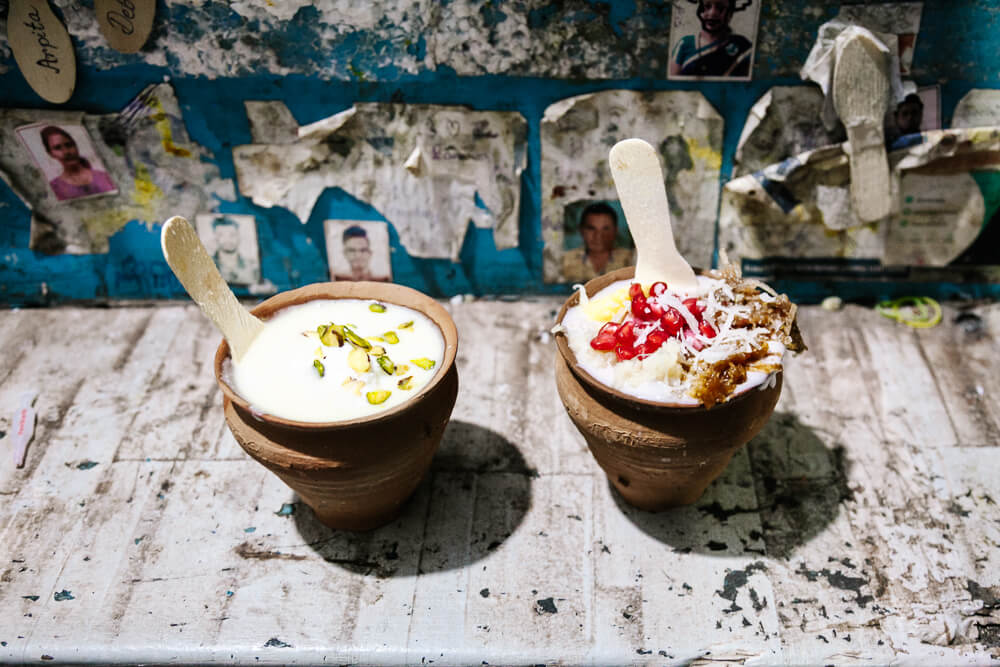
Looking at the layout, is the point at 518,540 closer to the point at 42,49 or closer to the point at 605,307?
the point at 605,307

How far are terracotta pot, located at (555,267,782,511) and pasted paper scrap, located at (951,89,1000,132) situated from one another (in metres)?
1.54

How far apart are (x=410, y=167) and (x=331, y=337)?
1.19m

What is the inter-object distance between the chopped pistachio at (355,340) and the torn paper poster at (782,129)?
1.78 meters

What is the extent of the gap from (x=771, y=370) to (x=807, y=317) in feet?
4.84

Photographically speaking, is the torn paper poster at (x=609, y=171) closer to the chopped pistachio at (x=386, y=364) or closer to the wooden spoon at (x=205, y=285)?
the chopped pistachio at (x=386, y=364)

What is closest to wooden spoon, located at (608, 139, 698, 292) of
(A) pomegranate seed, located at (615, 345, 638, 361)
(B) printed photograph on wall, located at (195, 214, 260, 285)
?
(A) pomegranate seed, located at (615, 345, 638, 361)

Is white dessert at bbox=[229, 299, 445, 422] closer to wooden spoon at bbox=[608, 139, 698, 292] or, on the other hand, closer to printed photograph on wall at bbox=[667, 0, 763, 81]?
wooden spoon at bbox=[608, 139, 698, 292]

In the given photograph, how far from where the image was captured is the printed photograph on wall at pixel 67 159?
3279 mm

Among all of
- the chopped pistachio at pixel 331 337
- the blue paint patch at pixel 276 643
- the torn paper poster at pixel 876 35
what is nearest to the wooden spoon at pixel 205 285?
the chopped pistachio at pixel 331 337

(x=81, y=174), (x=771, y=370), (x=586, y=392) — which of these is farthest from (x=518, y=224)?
(x=81, y=174)

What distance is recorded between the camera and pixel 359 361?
2299 millimetres

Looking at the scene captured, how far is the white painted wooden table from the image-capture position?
2.29 meters

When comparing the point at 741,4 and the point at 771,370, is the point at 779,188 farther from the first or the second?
the point at 771,370

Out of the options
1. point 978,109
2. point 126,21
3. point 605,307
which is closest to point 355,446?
point 605,307
